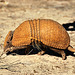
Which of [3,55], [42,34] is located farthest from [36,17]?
[42,34]

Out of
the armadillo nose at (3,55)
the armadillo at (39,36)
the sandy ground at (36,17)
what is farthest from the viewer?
the armadillo nose at (3,55)

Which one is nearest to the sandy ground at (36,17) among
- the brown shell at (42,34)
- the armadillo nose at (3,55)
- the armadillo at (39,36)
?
the armadillo nose at (3,55)

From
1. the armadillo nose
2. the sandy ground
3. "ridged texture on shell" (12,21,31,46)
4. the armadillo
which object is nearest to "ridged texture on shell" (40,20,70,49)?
the armadillo

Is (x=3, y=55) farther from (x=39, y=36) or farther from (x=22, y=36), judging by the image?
(x=39, y=36)

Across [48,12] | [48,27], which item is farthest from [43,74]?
[48,12]

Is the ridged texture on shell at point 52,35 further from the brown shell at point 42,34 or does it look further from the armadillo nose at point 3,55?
the armadillo nose at point 3,55

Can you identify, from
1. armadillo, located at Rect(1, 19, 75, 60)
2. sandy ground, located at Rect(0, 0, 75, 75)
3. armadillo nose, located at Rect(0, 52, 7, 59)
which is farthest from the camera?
armadillo nose, located at Rect(0, 52, 7, 59)

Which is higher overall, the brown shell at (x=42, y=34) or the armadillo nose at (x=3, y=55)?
the brown shell at (x=42, y=34)

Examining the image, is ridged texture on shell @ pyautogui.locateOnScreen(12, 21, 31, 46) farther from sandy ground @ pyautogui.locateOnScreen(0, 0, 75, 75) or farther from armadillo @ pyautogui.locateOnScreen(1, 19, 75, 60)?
sandy ground @ pyautogui.locateOnScreen(0, 0, 75, 75)
